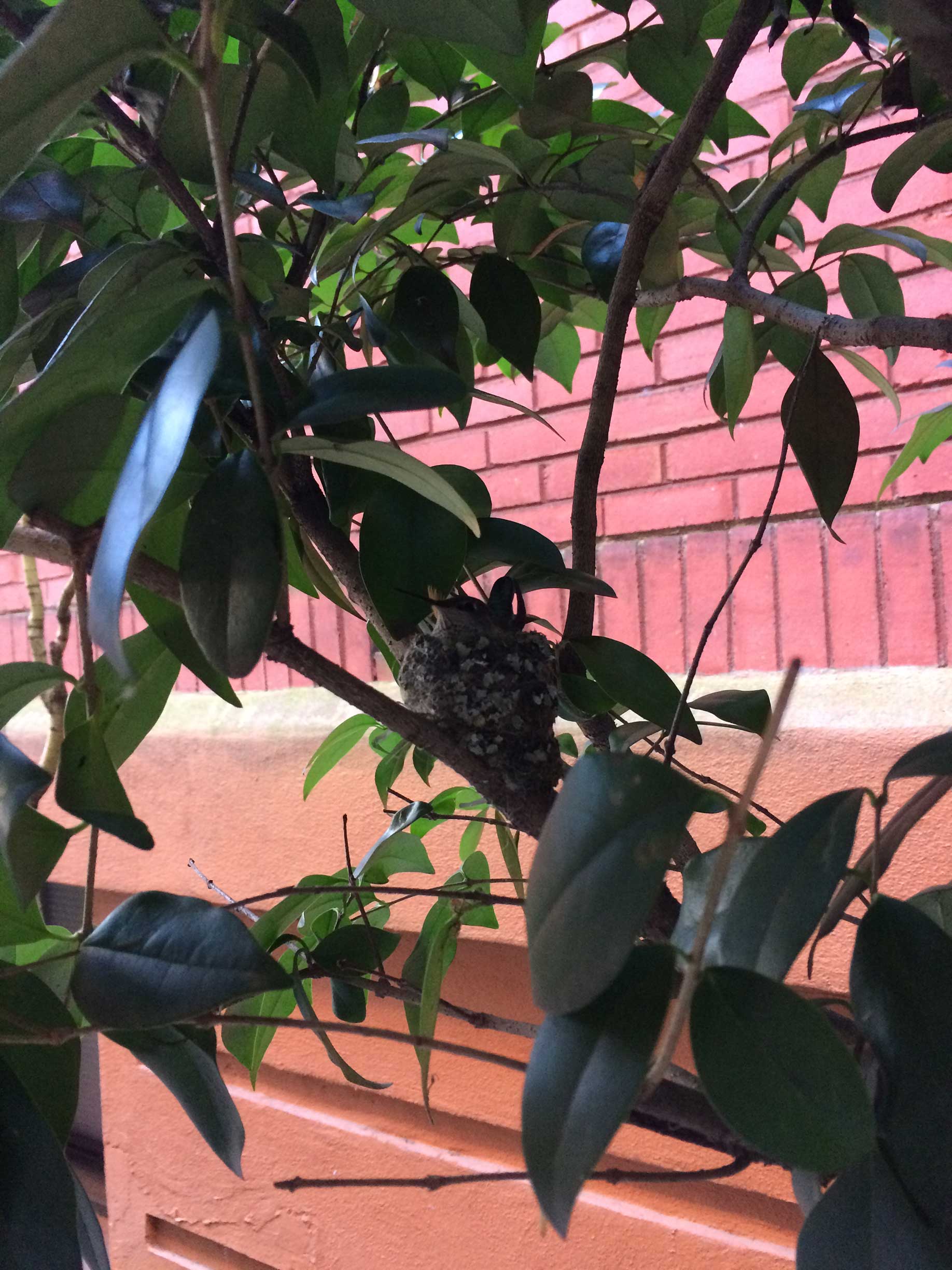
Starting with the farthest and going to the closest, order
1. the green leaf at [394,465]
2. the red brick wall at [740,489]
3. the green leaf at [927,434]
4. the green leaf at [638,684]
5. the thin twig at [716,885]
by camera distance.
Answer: the red brick wall at [740,489]
the green leaf at [927,434]
the green leaf at [638,684]
the green leaf at [394,465]
the thin twig at [716,885]

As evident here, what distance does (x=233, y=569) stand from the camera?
0.76 ft

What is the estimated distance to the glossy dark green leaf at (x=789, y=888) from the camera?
217 millimetres

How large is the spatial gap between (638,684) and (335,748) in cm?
34

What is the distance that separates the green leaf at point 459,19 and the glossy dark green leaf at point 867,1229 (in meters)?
0.31

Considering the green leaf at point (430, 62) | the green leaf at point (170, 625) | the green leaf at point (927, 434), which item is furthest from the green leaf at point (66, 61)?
the green leaf at point (927, 434)

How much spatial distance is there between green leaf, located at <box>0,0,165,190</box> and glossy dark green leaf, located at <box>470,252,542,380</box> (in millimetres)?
229

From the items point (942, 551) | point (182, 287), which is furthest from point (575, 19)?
point (182, 287)

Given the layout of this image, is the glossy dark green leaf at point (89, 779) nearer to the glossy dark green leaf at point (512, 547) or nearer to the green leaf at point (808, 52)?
the glossy dark green leaf at point (512, 547)

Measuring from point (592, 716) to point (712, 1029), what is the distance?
28 cm

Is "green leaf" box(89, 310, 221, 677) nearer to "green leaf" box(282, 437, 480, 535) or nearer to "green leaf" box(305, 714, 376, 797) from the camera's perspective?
"green leaf" box(282, 437, 480, 535)

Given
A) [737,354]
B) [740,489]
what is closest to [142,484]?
[737,354]

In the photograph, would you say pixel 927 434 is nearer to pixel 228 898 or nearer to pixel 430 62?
pixel 430 62

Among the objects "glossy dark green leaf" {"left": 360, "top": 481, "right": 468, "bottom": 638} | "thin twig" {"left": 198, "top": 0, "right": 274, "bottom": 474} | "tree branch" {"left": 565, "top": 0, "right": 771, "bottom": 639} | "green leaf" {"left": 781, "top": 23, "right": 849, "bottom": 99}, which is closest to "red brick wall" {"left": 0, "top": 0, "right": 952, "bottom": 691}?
"green leaf" {"left": 781, "top": 23, "right": 849, "bottom": 99}

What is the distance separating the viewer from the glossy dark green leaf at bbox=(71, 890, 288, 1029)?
24 centimetres
